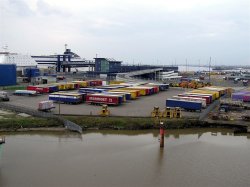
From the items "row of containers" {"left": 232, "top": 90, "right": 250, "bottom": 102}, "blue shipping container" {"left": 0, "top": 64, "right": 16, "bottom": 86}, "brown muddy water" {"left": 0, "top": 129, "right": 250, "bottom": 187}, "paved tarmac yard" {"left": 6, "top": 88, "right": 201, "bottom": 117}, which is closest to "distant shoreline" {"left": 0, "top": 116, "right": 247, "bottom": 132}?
"brown muddy water" {"left": 0, "top": 129, "right": 250, "bottom": 187}

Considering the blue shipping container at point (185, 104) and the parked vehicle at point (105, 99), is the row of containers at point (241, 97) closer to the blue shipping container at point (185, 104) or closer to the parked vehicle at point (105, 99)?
the blue shipping container at point (185, 104)

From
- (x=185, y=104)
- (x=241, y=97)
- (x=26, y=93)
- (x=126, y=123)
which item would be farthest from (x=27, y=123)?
(x=241, y=97)

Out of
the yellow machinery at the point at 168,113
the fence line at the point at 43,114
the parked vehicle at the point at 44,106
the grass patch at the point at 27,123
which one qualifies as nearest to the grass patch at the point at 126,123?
the fence line at the point at 43,114

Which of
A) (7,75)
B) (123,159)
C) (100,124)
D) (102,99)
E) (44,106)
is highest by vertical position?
(7,75)

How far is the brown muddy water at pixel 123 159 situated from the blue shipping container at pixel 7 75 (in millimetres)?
20796

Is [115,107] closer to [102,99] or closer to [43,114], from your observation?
[102,99]

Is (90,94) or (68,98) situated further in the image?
(90,94)

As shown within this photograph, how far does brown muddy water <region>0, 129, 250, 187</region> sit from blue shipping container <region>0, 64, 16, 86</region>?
20796mm

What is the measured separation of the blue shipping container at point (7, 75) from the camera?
37.0 m

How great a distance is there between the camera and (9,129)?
18.8 meters

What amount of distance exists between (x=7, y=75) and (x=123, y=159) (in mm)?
27227

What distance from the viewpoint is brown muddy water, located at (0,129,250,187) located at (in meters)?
11.8

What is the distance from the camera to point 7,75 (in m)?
37.6

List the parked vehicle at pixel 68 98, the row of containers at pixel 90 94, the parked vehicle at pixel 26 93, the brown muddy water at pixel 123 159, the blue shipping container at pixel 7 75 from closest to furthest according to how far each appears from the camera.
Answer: the brown muddy water at pixel 123 159, the row of containers at pixel 90 94, the parked vehicle at pixel 68 98, the parked vehicle at pixel 26 93, the blue shipping container at pixel 7 75
